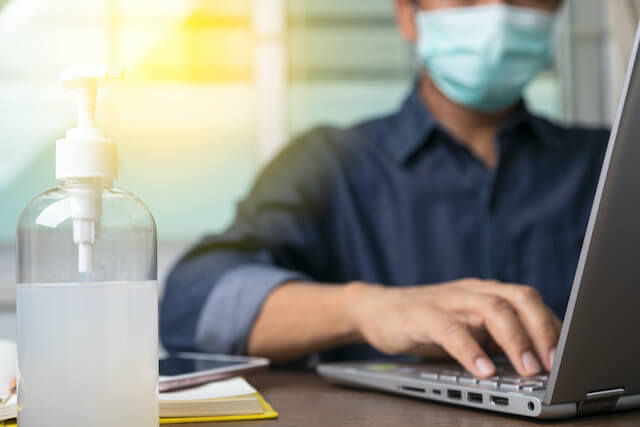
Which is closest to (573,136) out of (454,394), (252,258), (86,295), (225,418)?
(252,258)

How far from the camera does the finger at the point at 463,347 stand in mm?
565

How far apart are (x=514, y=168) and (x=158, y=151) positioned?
3.02ft

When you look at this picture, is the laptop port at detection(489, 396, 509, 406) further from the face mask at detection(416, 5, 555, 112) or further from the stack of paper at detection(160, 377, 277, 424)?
the face mask at detection(416, 5, 555, 112)

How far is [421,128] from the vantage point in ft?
4.05

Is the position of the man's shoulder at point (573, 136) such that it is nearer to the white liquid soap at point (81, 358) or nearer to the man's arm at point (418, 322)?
the man's arm at point (418, 322)

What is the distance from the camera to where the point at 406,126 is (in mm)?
1263

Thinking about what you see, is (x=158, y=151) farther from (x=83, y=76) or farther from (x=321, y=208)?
(x=83, y=76)

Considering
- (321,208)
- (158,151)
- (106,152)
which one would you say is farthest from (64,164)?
(158,151)

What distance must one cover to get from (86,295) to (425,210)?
0.89 metres

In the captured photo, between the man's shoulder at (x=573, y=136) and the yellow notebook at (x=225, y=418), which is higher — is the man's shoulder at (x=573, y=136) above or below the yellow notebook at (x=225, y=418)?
above

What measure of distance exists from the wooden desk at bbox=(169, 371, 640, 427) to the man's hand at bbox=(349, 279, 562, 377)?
2.6 inches

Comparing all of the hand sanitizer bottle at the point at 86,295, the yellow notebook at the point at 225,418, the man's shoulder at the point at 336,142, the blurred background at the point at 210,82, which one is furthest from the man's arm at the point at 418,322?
the blurred background at the point at 210,82

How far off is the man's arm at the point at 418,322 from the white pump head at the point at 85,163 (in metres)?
0.34

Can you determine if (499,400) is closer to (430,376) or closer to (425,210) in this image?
(430,376)
